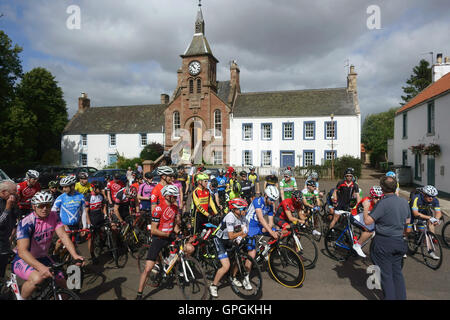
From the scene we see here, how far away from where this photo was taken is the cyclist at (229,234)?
4.96m

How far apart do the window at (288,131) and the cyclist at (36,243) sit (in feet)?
97.1

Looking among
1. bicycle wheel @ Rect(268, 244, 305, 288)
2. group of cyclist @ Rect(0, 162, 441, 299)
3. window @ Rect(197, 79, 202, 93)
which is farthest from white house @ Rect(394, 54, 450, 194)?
window @ Rect(197, 79, 202, 93)

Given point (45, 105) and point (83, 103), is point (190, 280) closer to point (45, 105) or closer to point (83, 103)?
point (45, 105)

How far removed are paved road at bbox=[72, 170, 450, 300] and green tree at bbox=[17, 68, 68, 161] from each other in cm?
3712

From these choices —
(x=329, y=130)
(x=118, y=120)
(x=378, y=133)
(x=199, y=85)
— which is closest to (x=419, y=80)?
(x=378, y=133)

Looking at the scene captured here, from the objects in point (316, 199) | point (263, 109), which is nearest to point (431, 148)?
point (316, 199)

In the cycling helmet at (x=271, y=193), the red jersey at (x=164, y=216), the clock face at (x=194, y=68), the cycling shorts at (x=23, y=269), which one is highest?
the clock face at (x=194, y=68)

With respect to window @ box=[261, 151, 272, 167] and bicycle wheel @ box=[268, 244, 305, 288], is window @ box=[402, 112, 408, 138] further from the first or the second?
bicycle wheel @ box=[268, 244, 305, 288]

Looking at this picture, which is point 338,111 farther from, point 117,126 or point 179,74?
point 117,126

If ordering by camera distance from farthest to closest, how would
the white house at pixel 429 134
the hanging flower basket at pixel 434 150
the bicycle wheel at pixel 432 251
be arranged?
the hanging flower basket at pixel 434 150, the white house at pixel 429 134, the bicycle wheel at pixel 432 251

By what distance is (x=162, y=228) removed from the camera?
492 centimetres

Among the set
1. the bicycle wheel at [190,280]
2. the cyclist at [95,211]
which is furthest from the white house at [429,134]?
the cyclist at [95,211]

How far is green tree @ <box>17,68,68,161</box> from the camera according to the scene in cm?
3769

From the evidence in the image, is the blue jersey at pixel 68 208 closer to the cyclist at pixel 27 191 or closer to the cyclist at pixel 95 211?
the cyclist at pixel 95 211
